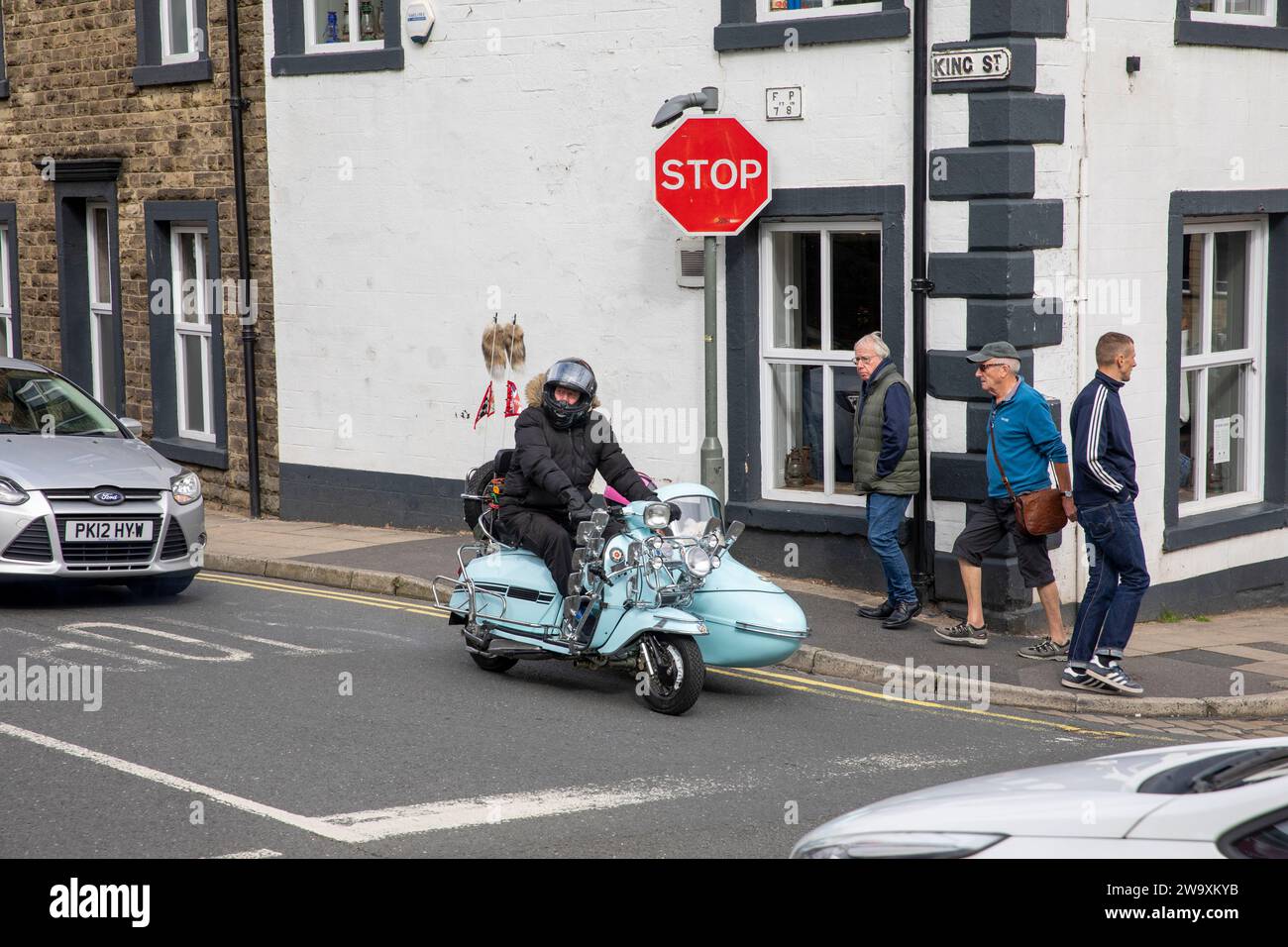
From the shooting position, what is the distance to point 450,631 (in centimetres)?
1080

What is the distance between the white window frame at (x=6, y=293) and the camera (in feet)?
65.3

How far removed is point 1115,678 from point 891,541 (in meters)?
2.07

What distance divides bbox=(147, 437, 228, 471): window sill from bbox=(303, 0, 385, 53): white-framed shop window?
4346mm

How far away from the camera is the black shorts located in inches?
396

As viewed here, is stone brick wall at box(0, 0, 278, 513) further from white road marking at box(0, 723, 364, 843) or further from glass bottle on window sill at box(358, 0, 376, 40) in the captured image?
white road marking at box(0, 723, 364, 843)

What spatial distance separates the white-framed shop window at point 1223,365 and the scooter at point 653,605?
4988 mm

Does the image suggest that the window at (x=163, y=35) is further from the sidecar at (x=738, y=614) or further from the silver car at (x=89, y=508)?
the sidecar at (x=738, y=614)

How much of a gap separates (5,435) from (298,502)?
4.32 metres

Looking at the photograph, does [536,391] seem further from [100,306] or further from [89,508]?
[100,306]

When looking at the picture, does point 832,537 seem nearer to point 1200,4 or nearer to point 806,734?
point 806,734

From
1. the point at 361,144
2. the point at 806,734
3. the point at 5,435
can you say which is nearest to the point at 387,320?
the point at 361,144

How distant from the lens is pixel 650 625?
8445mm

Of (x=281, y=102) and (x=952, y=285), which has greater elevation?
(x=281, y=102)

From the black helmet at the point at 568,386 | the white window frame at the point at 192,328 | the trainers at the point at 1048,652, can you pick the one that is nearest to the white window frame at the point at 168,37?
the white window frame at the point at 192,328
